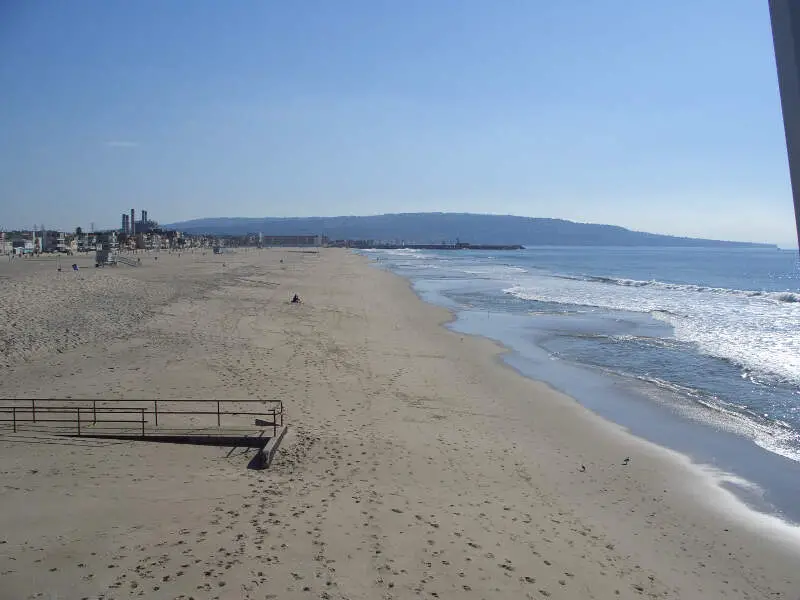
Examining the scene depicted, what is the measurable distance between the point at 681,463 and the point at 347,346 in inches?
506

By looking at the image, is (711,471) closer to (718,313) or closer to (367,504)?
(367,504)

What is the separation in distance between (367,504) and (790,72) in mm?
7498

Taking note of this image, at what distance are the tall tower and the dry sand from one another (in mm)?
5485

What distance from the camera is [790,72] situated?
8.13ft

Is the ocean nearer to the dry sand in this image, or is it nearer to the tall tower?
the dry sand

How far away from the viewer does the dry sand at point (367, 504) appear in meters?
6.56

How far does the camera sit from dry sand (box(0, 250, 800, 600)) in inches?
258

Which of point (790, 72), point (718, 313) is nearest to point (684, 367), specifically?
point (718, 313)

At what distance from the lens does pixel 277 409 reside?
13078mm

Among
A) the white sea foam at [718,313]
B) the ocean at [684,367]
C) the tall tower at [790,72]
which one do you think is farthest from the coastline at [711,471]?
the tall tower at [790,72]

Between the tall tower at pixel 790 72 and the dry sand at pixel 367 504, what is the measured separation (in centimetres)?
548

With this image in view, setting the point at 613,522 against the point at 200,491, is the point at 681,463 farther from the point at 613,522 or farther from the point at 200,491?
the point at 200,491

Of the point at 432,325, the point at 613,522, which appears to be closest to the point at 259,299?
the point at 432,325

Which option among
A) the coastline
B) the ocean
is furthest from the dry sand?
the ocean
